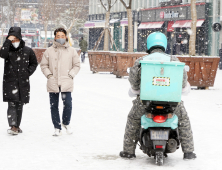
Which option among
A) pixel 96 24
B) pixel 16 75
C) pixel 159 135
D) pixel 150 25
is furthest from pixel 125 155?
pixel 96 24

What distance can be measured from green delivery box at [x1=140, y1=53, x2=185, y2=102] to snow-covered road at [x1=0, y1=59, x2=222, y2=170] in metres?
0.82

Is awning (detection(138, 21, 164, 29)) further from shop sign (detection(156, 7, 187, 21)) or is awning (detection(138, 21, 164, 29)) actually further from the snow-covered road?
the snow-covered road

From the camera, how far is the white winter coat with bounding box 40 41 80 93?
728 cm

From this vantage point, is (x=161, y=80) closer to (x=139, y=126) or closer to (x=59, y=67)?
(x=139, y=126)

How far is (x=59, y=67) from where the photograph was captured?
24.0 feet

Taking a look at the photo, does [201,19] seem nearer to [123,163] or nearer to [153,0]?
[153,0]

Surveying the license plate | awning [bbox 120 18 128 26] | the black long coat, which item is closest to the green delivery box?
the license plate

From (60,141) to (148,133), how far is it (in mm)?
1864

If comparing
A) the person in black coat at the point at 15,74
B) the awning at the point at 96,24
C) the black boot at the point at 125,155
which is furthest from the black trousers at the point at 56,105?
the awning at the point at 96,24

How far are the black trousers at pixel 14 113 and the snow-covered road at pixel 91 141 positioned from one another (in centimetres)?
20

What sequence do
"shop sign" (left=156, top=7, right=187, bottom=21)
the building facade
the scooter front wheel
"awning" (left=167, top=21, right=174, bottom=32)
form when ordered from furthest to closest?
"awning" (left=167, top=21, right=174, bottom=32), "shop sign" (left=156, top=7, right=187, bottom=21), the building facade, the scooter front wheel

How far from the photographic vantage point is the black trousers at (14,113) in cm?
738

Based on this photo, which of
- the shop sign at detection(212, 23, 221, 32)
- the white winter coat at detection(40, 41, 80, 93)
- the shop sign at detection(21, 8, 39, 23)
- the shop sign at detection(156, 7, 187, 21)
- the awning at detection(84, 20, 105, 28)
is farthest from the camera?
the shop sign at detection(21, 8, 39, 23)

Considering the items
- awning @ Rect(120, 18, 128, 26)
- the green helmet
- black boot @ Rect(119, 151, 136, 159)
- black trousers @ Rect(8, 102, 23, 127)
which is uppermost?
awning @ Rect(120, 18, 128, 26)
